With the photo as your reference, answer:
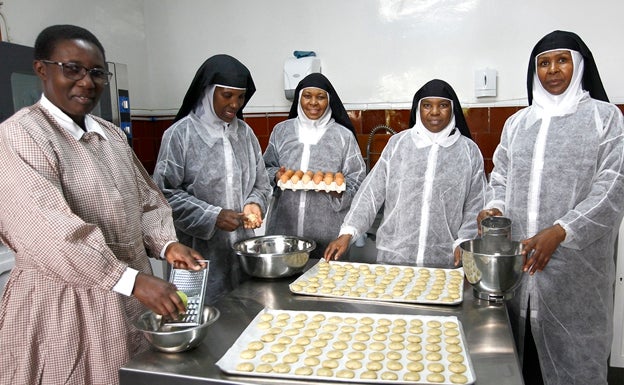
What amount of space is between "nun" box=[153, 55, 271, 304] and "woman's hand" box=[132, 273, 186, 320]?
1.01 m

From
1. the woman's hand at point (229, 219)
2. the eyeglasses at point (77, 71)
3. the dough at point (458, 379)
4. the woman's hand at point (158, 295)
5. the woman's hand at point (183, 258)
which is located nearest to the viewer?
the dough at point (458, 379)

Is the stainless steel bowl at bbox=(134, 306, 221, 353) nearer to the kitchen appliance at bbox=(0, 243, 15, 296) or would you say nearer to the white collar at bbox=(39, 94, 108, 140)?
the white collar at bbox=(39, 94, 108, 140)

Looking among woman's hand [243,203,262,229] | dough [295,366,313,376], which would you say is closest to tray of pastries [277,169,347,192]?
woman's hand [243,203,262,229]

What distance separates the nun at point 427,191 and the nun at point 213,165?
58cm

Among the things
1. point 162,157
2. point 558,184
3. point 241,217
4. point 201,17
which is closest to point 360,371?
point 241,217

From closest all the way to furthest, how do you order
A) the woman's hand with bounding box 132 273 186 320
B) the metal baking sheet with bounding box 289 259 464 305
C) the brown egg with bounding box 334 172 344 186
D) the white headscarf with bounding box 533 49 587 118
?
the woman's hand with bounding box 132 273 186 320 → the metal baking sheet with bounding box 289 259 464 305 → the white headscarf with bounding box 533 49 587 118 → the brown egg with bounding box 334 172 344 186

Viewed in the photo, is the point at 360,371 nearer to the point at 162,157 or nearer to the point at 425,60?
the point at 162,157

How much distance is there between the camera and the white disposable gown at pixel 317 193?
2807 millimetres

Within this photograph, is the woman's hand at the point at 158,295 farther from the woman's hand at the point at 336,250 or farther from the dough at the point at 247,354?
the woman's hand at the point at 336,250

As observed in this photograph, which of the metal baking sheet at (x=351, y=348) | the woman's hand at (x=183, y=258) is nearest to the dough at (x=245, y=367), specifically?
the metal baking sheet at (x=351, y=348)

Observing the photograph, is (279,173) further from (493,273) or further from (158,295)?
(158,295)

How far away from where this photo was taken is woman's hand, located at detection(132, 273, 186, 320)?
1.31 m

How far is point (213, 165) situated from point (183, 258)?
93cm

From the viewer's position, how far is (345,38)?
3.71 meters
